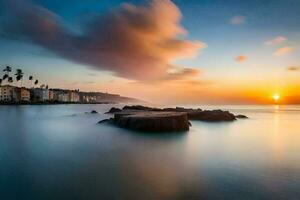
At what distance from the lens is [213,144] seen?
27.6 metres

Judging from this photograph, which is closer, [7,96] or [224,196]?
[224,196]

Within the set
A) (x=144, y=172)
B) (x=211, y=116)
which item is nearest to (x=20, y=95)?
(x=211, y=116)

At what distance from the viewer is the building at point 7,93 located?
580 ft

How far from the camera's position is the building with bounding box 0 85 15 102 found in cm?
17666

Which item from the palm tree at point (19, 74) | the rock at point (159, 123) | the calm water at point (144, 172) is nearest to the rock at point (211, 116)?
the rock at point (159, 123)

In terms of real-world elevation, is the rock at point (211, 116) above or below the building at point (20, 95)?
below

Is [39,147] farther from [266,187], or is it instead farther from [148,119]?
[266,187]

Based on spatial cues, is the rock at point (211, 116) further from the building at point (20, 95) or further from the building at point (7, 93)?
the building at point (20, 95)

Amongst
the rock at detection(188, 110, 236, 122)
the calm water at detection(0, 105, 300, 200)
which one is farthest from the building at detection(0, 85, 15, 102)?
the calm water at detection(0, 105, 300, 200)

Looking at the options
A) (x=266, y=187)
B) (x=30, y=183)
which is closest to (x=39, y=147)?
(x=30, y=183)

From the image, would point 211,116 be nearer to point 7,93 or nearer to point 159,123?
point 159,123

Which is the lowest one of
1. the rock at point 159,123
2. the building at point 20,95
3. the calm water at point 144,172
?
the calm water at point 144,172

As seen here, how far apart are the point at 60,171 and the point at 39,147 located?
10.4 metres

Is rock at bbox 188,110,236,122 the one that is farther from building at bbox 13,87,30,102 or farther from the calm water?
building at bbox 13,87,30,102
